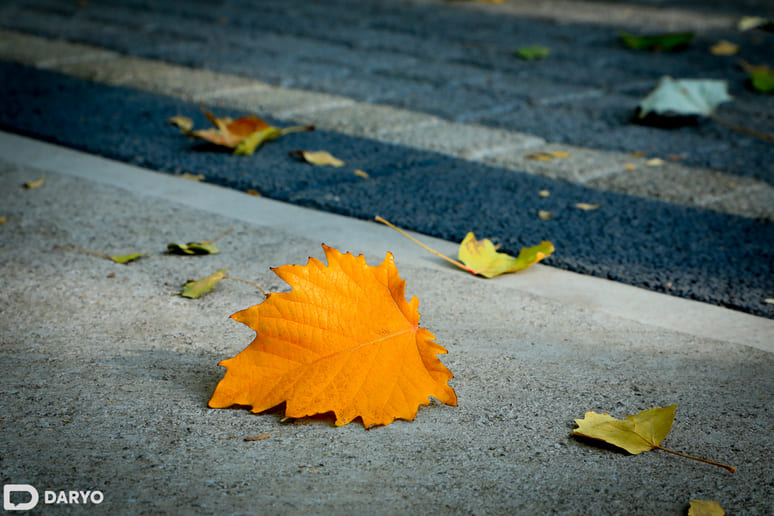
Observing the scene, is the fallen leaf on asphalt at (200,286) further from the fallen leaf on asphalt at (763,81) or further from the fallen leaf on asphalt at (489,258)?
the fallen leaf on asphalt at (763,81)

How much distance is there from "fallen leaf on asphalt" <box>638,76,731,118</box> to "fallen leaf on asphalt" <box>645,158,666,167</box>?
53cm

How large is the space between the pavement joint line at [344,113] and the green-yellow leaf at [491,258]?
82 cm

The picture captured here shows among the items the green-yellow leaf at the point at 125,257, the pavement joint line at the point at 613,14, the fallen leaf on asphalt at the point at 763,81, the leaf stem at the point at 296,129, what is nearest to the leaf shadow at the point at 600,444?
the green-yellow leaf at the point at 125,257

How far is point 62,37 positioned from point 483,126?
124 inches

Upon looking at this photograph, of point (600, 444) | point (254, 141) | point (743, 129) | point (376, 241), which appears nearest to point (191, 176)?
point (254, 141)

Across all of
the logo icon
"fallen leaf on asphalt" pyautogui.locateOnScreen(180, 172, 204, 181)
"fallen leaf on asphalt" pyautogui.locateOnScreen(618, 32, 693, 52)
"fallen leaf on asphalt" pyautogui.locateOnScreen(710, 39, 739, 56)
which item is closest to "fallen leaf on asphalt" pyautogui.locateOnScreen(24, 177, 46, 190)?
"fallen leaf on asphalt" pyautogui.locateOnScreen(180, 172, 204, 181)

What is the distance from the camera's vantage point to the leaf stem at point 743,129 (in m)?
3.16

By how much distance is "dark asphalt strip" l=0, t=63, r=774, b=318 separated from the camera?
1913mm

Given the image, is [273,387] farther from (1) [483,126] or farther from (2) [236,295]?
(1) [483,126]

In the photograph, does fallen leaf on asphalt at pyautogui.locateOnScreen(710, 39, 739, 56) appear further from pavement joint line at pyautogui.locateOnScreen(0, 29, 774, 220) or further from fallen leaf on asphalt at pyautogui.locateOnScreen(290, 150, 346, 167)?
fallen leaf on asphalt at pyautogui.locateOnScreen(290, 150, 346, 167)

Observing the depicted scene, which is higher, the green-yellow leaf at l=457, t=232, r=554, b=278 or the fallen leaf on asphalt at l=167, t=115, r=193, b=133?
the green-yellow leaf at l=457, t=232, r=554, b=278

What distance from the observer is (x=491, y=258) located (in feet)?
6.13

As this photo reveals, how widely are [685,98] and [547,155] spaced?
90 centimetres

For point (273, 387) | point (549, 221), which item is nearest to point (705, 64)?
point (549, 221)
